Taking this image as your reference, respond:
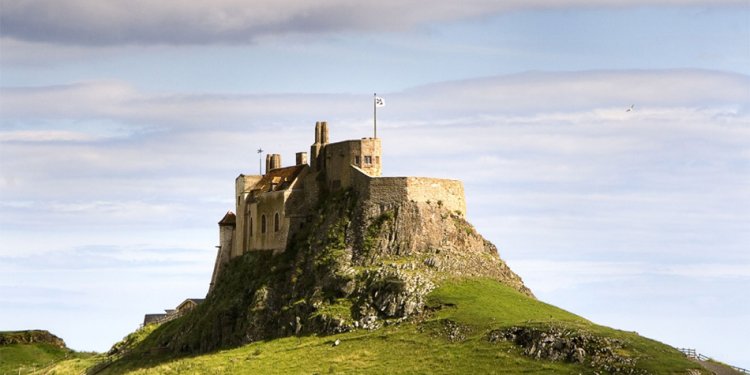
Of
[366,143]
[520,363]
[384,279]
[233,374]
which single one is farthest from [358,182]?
[520,363]

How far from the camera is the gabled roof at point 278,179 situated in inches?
6580

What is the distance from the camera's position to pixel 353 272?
15000 cm

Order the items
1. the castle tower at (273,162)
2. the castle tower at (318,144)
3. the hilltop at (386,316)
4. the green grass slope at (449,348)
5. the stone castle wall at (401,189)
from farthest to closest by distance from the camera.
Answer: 1. the castle tower at (273,162)
2. the castle tower at (318,144)
3. the stone castle wall at (401,189)
4. the hilltop at (386,316)
5. the green grass slope at (449,348)

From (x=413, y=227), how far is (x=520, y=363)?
29296mm

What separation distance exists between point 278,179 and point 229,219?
16815mm

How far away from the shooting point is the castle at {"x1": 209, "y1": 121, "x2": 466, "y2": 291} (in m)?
154

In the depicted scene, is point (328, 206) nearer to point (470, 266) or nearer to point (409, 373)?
point (470, 266)

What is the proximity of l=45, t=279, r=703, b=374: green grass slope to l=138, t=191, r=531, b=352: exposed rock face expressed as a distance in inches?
88.4

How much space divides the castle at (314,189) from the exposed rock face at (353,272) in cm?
128

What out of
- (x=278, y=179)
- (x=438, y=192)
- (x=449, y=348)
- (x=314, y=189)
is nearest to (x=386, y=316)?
(x=449, y=348)

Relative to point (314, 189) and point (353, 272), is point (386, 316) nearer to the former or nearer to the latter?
point (353, 272)

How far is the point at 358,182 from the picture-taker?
515ft

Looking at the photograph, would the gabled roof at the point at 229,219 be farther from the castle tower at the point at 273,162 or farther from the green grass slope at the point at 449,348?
the green grass slope at the point at 449,348

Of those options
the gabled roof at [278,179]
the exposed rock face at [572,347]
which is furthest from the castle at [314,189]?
the exposed rock face at [572,347]
